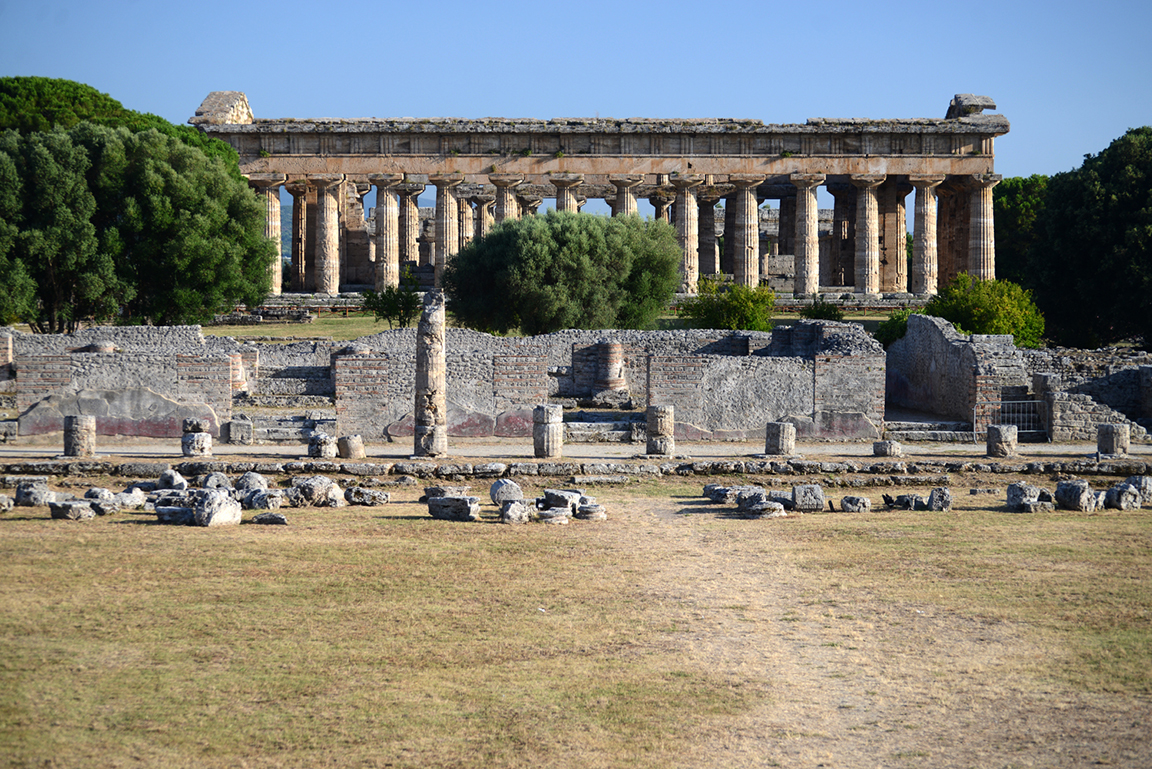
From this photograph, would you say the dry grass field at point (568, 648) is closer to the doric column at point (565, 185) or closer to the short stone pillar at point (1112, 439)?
the short stone pillar at point (1112, 439)

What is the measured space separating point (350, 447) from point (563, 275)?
15.8m

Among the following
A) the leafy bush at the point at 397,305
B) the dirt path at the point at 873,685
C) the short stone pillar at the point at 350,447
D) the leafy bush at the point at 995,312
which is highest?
the leafy bush at the point at 397,305

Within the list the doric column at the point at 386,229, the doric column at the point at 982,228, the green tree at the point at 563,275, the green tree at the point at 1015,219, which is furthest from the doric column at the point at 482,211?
the green tree at the point at 1015,219

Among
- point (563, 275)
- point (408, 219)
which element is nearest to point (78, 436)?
point (563, 275)

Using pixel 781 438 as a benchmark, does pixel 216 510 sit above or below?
below

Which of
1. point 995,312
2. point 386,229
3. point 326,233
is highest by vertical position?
point 386,229

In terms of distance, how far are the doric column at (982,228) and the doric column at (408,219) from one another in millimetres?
23659

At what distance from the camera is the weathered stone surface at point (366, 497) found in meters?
13.9

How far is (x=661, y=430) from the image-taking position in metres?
17.8

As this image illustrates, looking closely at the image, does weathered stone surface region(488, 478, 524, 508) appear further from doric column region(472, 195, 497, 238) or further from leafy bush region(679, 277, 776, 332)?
doric column region(472, 195, 497, 238)

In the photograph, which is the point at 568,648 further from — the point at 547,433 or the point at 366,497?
the point at 547,433

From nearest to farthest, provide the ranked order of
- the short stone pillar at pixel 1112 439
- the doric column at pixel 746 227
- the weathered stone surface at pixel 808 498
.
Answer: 1. the weathered stone surface at pixel 808 498
2. the short stone pillar at pixel 1112 439
3. the doric column at pixel 746 227

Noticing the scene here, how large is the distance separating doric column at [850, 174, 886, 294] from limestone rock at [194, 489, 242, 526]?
130ft

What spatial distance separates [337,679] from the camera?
700 cm
